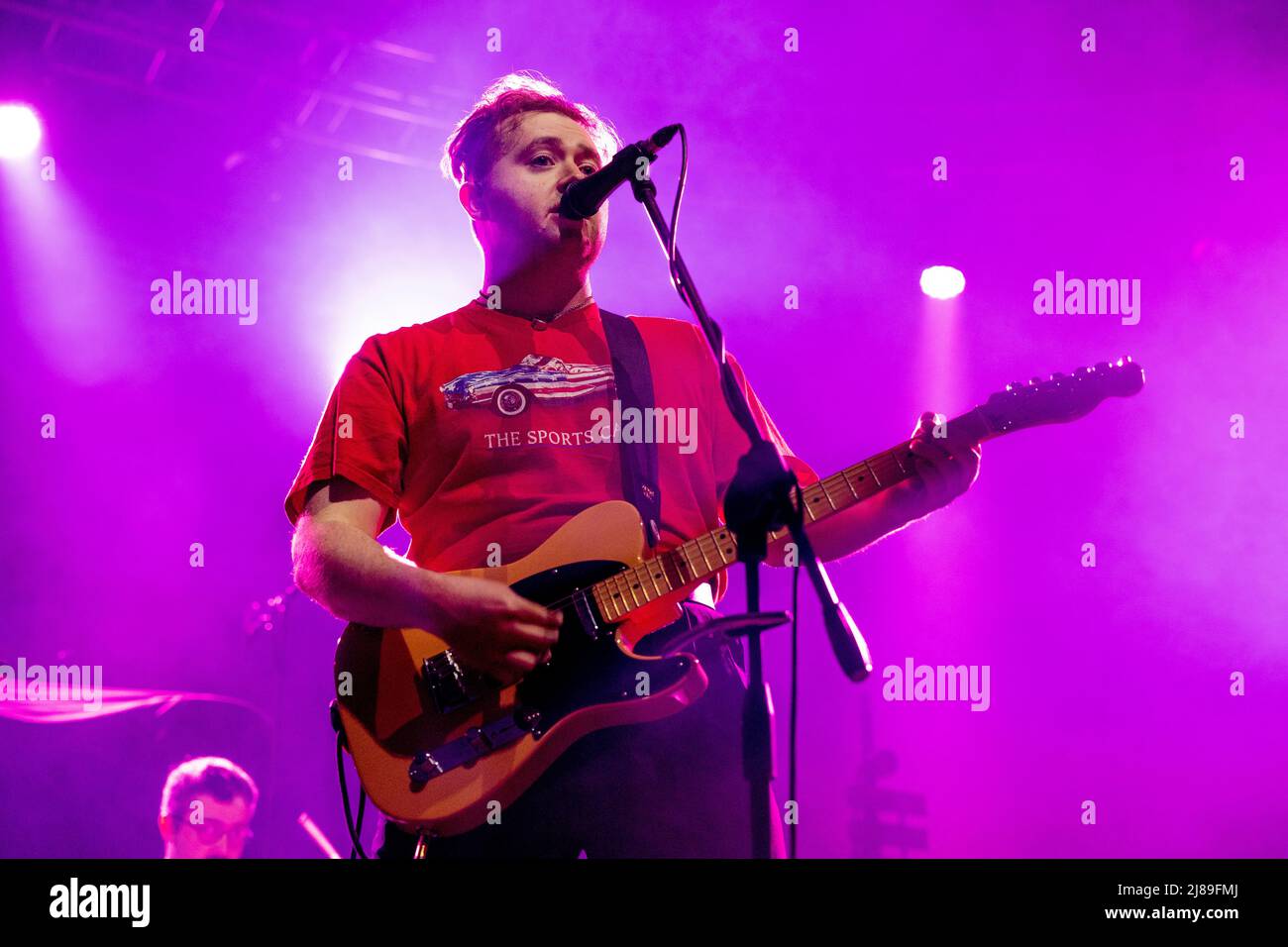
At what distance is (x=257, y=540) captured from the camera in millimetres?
4695

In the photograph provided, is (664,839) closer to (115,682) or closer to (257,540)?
(257,540)

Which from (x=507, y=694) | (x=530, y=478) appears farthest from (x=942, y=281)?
(x=507, y=694)

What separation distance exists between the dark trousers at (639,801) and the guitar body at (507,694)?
0.10 feet

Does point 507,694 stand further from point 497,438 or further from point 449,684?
point 497,438

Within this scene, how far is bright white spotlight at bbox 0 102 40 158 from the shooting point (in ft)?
13.8

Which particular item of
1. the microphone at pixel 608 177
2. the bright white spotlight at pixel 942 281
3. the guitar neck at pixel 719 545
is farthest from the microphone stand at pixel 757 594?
the bright white spotlight at pixel 942 281

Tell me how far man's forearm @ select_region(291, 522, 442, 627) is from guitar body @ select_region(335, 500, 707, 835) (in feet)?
0.24

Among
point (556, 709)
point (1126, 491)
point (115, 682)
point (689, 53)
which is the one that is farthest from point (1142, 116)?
point (115, 682)

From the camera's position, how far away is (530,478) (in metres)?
2.17

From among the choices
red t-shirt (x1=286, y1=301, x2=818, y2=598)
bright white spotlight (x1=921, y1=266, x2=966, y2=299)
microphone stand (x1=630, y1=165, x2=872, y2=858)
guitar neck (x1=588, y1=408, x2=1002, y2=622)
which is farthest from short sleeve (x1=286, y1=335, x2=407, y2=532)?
bright white spotlight (x1=921, y1=266, x2=966, y2=299)

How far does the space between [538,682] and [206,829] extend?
93.3 inches

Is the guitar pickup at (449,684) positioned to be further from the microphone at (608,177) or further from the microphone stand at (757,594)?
the microphone at (608,177)
